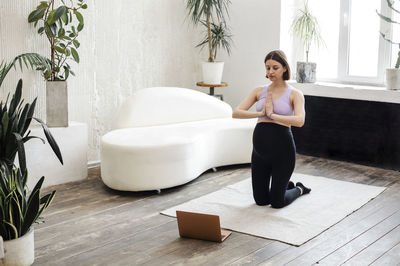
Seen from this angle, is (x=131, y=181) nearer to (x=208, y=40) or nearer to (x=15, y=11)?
(x=15, y=11)

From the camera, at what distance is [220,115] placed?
559 cm

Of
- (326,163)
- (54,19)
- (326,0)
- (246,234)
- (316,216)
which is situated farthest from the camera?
(326,0)

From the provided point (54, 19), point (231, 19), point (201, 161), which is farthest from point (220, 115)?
point (54, 19)

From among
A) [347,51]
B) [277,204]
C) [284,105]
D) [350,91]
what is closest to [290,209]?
[277,204]

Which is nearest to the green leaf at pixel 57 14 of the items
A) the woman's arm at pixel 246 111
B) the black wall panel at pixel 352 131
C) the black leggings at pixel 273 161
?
the woman's arm at pixel 246 111

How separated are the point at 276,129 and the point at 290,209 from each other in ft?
2.05

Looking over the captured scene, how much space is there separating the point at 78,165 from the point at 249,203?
5.56 ft

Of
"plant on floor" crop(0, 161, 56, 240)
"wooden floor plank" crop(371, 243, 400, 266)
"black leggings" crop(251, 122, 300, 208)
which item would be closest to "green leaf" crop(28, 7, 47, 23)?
"plant on floor" crop(0, 161, 56, 240)

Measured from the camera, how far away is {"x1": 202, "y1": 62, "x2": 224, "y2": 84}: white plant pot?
6043mm

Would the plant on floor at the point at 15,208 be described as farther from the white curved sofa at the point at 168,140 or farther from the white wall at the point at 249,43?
the white wall at the point at 249,43

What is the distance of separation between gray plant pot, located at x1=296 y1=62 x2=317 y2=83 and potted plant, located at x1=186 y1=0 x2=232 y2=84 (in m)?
0.89

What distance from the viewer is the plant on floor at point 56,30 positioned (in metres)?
4.57

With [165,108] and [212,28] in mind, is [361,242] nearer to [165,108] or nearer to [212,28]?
[165,108]

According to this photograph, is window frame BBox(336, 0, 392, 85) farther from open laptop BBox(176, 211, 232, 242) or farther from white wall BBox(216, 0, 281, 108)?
open laptop BBox(176, 211, 232, 242)
